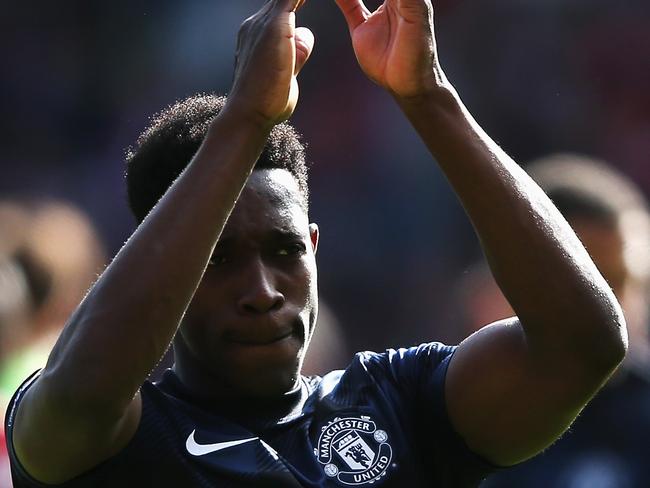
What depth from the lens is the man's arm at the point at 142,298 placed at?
2.02 m

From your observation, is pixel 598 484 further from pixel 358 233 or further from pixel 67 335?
pixel 67 335

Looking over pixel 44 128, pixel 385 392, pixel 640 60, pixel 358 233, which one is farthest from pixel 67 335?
pixel 640 60

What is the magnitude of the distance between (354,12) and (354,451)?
92cm

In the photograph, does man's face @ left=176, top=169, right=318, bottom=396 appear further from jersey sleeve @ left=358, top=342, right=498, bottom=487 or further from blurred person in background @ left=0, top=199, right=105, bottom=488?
blurred person in background @ left=0, top=199, right=105, bottom=488

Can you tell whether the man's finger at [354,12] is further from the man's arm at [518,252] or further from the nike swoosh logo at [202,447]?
the nike swoosh logo at [202,447]

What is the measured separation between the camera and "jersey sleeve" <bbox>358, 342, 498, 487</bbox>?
8.07 ft

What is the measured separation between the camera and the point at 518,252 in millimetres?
2234

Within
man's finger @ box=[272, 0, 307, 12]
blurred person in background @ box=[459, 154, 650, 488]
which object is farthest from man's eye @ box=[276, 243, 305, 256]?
blurred person in background @ box=[459, 154, 650, 488]

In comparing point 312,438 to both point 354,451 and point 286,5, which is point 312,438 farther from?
point 286,5

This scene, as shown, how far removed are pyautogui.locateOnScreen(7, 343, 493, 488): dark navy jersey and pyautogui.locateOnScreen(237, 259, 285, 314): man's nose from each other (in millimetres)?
236

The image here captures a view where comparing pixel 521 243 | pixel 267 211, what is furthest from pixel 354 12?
pixel 521 243

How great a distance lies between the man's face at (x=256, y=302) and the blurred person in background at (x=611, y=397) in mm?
2283

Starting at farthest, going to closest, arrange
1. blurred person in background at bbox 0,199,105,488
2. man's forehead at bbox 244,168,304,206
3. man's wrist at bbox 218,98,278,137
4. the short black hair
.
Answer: blurred person in background at bbox 0,199,105,488, the short black hair, man's forehead at bbox 244,168,304,206, man's wrist at bbox 218,98,278,137

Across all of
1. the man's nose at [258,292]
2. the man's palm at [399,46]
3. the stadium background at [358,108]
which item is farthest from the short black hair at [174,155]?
the stadium background at [358,108]
